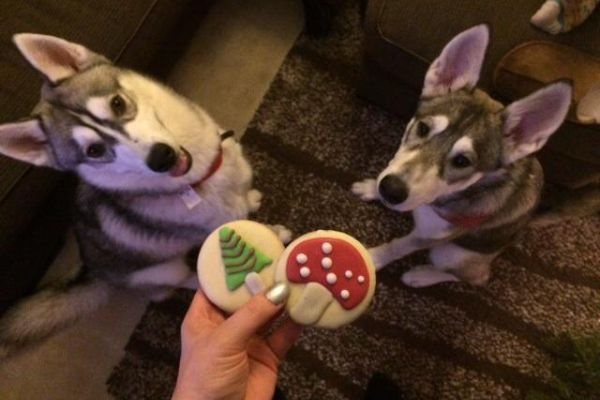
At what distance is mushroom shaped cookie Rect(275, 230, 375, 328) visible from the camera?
57.9 inches

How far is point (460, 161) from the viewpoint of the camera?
5.64 ft

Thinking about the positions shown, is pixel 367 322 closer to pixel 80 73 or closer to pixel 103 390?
pixel 103 390

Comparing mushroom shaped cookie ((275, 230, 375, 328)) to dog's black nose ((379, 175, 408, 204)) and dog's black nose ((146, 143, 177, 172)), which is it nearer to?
dog's black nose ((379, 175, 408, 204))

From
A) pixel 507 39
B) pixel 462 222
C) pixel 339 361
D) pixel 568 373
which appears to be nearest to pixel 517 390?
pixel 568 373

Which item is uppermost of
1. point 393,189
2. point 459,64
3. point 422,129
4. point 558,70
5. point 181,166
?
point 558,70

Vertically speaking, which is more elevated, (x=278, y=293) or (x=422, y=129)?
(x=422, y=129)

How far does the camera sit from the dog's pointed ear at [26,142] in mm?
1531

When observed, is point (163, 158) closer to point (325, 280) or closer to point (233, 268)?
point (233, 268)

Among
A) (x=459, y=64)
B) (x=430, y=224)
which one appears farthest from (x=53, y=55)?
(x=430, y=224)

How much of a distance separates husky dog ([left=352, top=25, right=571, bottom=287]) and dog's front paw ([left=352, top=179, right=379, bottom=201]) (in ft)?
1.73

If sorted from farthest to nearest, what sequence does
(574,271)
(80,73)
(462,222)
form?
(574,271) < (462,222) < (80,73)

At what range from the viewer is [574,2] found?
5.96 ft

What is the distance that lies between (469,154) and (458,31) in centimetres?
55

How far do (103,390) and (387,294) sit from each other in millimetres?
1483
